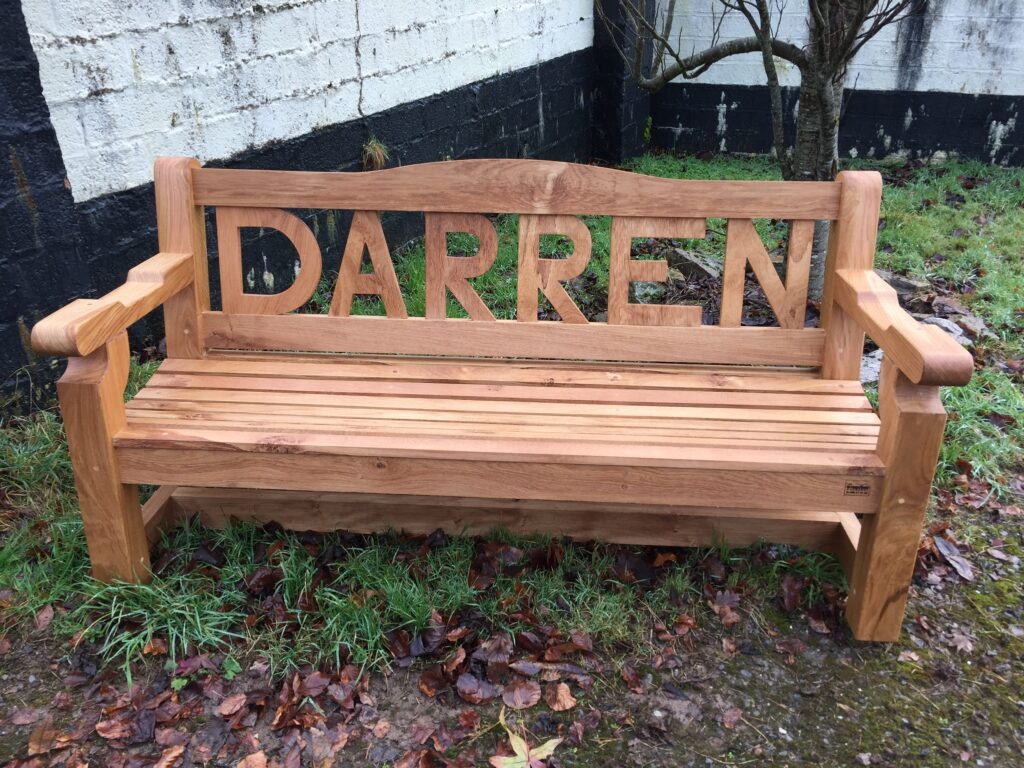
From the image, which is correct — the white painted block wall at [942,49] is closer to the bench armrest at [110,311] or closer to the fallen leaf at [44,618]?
the bench armrest at [110,311]

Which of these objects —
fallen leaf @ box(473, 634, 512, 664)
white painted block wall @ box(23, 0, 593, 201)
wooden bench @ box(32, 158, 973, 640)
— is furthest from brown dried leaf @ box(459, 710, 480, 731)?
white painted block wall @ box(23, 0, 593, 201)

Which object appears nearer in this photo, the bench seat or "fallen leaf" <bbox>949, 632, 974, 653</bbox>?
the bench seat

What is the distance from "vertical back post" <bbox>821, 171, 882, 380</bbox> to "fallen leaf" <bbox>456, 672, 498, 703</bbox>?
1.41 metres

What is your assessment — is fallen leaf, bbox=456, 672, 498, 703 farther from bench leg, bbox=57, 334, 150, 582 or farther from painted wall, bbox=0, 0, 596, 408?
painted wall, bbox=0, 0, 596, 408

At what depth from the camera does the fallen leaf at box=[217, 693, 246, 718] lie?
87.0 inches

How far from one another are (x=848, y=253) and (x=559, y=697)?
5.07ft

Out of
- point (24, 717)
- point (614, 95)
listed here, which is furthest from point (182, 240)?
point (614, 95)

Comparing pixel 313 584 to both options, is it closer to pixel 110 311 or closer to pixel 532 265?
pixel 110 311

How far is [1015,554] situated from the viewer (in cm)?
291

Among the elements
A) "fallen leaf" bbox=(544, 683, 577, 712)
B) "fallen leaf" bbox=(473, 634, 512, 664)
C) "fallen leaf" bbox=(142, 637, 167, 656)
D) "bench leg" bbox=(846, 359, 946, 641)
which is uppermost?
"bench leg" bbox=(846, 359, 946, 641)

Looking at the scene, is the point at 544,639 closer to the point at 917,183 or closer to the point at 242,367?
the point at 242,367

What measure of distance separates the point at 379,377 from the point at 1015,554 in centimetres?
214

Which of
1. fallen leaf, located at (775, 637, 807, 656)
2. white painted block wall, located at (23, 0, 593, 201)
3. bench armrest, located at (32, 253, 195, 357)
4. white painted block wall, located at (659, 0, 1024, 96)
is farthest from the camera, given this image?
white painted block wall, located at (659, 0, 1024, 96)

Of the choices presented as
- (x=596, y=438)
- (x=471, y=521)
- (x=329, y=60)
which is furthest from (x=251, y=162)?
(x=596, y=438)
